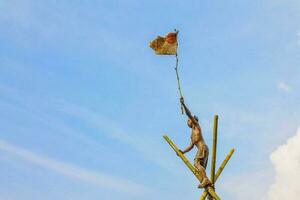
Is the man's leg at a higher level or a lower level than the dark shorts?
lower

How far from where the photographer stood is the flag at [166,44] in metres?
24.6

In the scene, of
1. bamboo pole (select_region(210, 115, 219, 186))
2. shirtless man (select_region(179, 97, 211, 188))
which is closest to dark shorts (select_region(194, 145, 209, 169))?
shirtless man (select_region(179, 97, 211, 188))

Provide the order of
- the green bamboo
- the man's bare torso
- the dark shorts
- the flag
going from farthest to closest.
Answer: the flag, the man's bare torso, the dark shorts, the green bamboo

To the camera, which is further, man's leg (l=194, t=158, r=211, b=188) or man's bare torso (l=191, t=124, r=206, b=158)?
man's bare torso (l=191, t=124, r=206, b=158)

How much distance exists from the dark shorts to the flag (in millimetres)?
3808

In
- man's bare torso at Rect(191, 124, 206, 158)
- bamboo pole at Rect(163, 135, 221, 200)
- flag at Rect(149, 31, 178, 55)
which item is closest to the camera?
bamboo pole at Rect(163, 135, 221, 200)

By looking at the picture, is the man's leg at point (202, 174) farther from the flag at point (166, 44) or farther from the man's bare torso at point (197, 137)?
the flag at point (166, 44)

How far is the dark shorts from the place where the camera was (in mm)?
22766

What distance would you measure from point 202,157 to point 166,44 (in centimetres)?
442

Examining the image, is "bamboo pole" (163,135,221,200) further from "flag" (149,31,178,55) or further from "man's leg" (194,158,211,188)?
"flag" (149,31,178,55)

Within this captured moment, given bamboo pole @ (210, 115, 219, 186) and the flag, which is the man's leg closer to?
bamboo pole @ (210, 115, 219, 186)

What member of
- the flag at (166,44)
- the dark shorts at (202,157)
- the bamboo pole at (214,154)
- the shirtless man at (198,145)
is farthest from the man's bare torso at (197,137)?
the flag at (166,44)

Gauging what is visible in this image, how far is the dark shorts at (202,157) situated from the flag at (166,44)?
12.5 feet

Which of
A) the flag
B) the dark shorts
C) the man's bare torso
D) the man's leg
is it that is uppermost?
the flag
